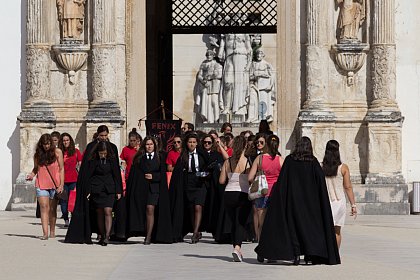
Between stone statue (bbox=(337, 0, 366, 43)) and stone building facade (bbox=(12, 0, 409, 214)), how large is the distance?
0.7 inches

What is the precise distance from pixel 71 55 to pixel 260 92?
13132 mm

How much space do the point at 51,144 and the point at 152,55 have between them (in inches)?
408

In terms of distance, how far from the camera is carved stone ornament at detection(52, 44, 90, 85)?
Result: 28.9 m

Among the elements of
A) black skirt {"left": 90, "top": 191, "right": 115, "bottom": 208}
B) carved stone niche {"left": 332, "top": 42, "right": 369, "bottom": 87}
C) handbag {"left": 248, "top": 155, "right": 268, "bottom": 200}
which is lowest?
black skirt {"left": 90, "top": 191, "right": 115, "bottom": 208}

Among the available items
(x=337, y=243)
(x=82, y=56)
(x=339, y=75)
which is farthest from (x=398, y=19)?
(x=337, y=243)

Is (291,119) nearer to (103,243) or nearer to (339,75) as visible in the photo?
(339,75)

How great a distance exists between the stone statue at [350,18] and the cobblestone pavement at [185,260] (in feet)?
16.6

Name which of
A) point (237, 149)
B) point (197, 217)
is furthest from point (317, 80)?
point (237, 149)

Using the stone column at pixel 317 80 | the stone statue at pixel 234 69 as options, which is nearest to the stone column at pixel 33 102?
the stone column at pixel 317 80

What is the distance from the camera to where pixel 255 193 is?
19844 mm

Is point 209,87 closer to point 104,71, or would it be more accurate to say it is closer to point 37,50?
point 104,71

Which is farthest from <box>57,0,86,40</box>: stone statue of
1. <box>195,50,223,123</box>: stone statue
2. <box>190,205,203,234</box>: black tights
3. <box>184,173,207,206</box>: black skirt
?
<box>195,50,223,123</box>: stone statue

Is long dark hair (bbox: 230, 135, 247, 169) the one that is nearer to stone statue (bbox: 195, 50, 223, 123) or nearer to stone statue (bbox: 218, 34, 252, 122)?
stone statue (bbox: 218, 34, 252, 122)

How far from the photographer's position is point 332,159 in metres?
19.7
